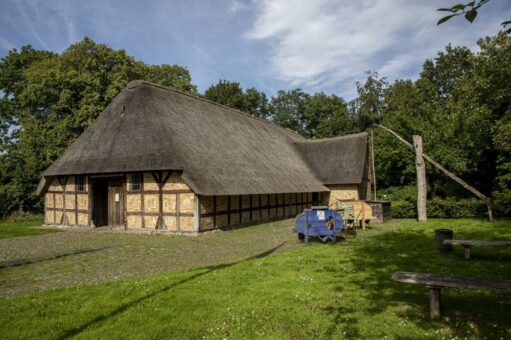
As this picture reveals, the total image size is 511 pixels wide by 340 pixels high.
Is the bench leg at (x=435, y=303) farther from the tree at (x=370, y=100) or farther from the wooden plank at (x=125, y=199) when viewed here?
the tree at (x=370, y=100)

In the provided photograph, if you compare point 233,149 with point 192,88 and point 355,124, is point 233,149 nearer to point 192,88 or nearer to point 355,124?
point 192,88

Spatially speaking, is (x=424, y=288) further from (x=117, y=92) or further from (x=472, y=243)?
(x=117, y=92)

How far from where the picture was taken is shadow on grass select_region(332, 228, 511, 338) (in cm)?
514

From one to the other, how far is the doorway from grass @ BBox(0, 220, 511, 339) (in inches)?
463

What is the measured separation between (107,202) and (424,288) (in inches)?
718

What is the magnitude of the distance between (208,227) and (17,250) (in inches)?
299

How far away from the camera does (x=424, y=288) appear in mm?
6828

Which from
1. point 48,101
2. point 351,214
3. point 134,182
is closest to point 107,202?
point 134,182

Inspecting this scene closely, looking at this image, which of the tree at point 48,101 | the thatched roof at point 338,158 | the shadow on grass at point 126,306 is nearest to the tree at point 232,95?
the tree at point 48,101

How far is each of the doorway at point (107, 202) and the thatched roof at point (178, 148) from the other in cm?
150

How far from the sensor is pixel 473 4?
2350 mm

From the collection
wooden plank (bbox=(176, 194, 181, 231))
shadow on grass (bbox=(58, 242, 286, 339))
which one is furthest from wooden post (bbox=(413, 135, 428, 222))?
shadow on grass (bbox=(58, 242, 286, 339))

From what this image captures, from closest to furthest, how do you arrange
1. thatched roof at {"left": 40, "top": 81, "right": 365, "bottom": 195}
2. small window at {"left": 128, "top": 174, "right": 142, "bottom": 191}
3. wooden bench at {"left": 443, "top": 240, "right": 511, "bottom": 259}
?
wooden bench at {"left": 443, "top": 240, "right": 511, "bottom": 259} < thatched roof at {"left": 40, "top": 81, "right": 365, "bottom": 195} < small window at {"left": 128, "top": 174, "right": 142, "bottom": 191}

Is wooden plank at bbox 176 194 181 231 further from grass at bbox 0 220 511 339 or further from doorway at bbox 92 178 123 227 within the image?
grass at bbox 0 220 511 339
